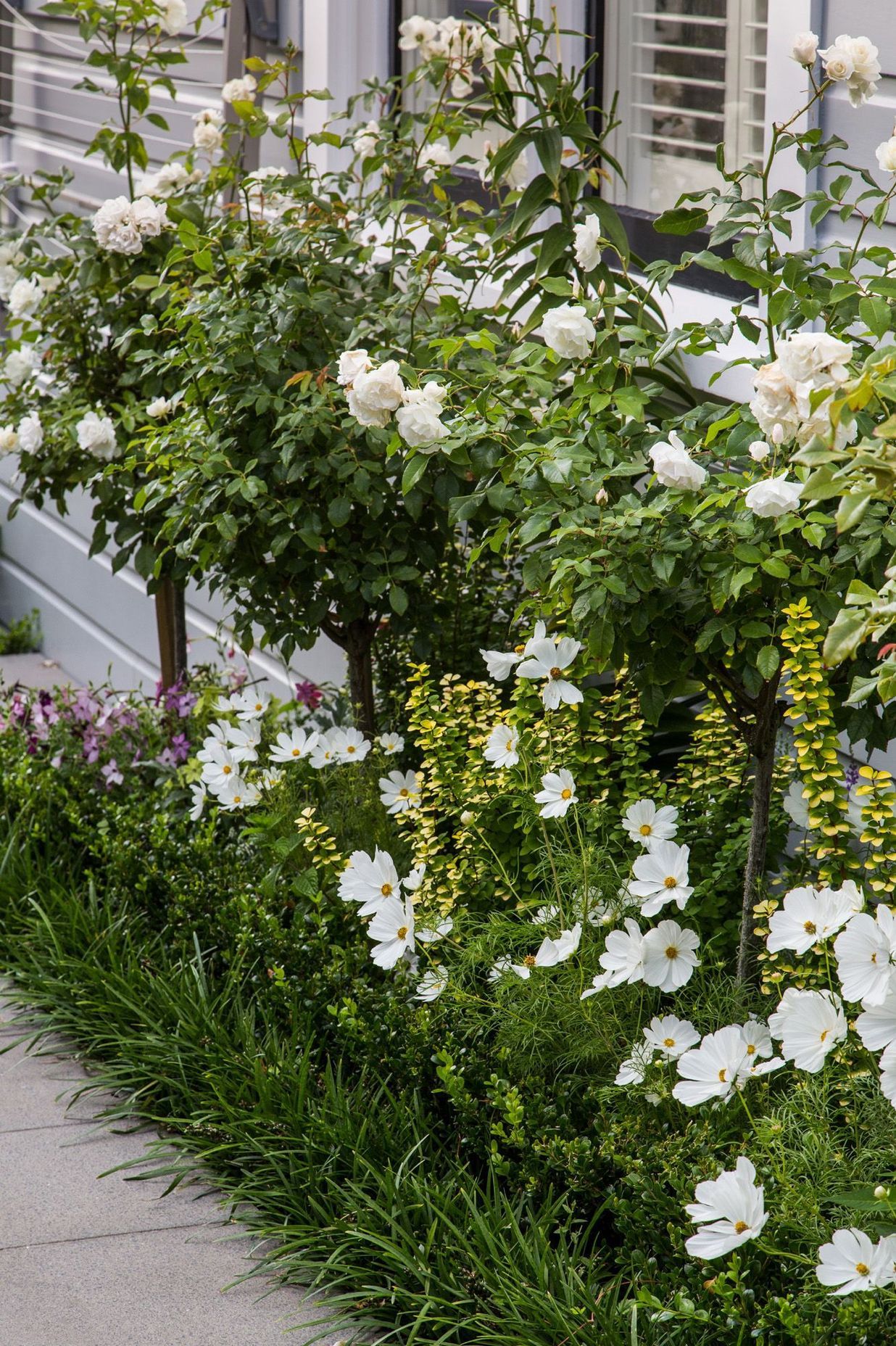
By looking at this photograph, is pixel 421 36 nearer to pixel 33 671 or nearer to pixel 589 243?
pixel 589 243

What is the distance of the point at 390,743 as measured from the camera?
3486mm

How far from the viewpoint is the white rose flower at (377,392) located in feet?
8.12

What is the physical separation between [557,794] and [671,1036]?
1.60 ft

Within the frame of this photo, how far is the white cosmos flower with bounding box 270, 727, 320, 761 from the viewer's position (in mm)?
3488

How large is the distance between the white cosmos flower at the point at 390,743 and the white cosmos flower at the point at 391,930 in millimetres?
708

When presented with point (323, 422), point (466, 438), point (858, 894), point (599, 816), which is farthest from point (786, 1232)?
point (323, 422)

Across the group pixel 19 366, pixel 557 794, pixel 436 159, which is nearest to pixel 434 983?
pixel 557 794

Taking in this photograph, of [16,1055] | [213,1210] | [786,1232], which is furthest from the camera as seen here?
[16,1055]

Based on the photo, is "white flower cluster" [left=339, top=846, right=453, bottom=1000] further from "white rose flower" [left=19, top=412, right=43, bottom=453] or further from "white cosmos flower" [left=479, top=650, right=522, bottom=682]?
"white rose flower" [left=19, top=412, right=43, bottom=453]

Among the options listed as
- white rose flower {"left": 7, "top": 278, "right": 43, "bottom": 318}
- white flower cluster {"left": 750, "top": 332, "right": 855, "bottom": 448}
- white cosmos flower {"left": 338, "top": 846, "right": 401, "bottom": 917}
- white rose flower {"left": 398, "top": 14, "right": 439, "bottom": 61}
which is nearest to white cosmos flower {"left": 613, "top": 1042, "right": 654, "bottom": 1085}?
white cosmos flower {"left": 338, "top": 846, "right": 401, "bottom": 917}

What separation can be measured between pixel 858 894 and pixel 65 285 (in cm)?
302

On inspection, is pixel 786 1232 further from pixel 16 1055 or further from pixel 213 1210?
pixel 16 1055

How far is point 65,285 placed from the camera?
4.21m

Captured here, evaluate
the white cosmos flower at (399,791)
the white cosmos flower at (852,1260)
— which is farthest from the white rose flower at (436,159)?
the white cosmos flower at (852,1260)
